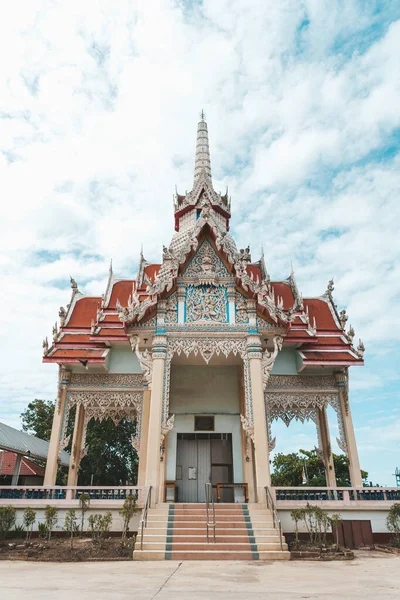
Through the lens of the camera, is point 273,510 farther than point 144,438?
No

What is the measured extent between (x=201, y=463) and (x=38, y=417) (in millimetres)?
21762

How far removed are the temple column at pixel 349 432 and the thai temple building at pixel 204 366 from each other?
27 mm

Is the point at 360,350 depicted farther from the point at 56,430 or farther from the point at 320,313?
the point at 56,430

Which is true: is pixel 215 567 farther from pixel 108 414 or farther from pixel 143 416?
pixel 108 414

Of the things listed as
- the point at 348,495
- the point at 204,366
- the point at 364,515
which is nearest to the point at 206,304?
the point at 204,366

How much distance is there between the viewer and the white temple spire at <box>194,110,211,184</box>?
757 inches

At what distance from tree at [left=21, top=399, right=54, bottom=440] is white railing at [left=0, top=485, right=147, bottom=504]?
21.6 metres

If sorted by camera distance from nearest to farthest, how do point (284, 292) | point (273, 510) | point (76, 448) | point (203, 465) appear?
point (273, 510)
point (203, 465)
point (76, 448)
point (284, 292)

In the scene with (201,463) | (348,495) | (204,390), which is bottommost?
(348,495)

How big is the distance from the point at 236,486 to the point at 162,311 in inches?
187

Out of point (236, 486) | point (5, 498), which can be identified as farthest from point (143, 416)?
point (5, 498)

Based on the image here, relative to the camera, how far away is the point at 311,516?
864 cm

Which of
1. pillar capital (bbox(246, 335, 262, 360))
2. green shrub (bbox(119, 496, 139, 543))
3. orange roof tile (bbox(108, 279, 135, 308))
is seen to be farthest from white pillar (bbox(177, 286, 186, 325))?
green shrub (bbox(119, 496, 139, 543))

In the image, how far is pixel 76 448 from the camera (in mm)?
12461
